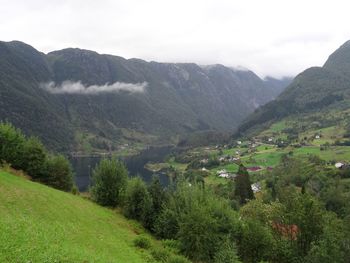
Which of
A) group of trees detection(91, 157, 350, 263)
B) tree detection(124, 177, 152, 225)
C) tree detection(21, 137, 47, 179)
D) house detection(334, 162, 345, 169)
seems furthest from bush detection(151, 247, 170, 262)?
house detection(334, 162, 345, 169)

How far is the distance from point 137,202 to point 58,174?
1566 cm

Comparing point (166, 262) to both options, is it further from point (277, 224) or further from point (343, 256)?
point (277, 224)

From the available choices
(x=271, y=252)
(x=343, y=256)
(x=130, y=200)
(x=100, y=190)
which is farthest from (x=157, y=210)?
(x=343, y=256)

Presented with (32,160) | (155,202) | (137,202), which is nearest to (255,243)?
(155,202)

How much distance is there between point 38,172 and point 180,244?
29.1 meters

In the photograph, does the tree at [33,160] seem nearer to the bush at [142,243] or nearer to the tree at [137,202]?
the tree at [137,202]

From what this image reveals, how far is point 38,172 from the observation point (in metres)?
59.3

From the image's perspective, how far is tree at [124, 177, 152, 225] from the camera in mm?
54031

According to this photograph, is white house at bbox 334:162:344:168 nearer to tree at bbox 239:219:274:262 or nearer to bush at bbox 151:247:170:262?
tree at bbox 239:219:274:262

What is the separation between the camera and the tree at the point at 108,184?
59594 mm

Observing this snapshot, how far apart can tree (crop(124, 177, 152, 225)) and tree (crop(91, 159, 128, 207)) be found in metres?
4.36

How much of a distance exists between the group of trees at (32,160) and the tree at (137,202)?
13296mm

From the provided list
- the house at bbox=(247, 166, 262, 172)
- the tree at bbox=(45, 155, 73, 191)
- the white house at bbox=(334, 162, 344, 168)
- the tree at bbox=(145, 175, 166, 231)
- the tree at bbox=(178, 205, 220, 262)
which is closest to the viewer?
the tree at bbox=(178, 205, 220, 262)

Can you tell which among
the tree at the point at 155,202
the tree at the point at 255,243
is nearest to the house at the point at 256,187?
the tree at the point at 155,202
